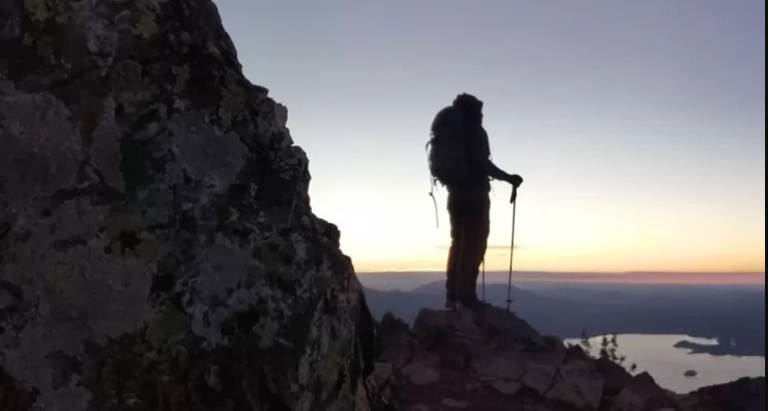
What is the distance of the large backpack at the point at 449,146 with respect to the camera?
30.8 feet

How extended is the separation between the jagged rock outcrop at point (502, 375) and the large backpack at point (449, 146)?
5.69 feet

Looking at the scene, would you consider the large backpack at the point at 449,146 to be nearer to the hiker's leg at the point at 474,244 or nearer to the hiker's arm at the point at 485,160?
the hiker's arm at the point at 485,160

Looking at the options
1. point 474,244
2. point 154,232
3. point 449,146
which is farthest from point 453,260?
point 154,232

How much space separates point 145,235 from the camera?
2.34 meters

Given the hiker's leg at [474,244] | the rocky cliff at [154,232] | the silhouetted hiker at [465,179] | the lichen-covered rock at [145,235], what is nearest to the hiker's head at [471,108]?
the silhouetted hiker at [465,179]

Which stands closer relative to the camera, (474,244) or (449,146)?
(449,146)

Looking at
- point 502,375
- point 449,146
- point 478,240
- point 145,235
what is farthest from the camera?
point 478,240

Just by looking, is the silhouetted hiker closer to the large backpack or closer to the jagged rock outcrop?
the large backpack

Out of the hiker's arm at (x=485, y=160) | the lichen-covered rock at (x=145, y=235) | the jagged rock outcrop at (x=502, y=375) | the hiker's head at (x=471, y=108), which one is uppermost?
the hiker's head at (x=471, y=108)

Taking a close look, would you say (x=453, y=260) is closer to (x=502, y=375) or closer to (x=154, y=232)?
(x=502, y=375)

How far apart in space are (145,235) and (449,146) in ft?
23.9

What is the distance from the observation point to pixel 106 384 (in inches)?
88.4

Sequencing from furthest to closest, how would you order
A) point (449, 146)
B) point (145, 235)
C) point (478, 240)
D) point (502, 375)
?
point (478, 240) → point (449, 146) → point (502, 375) → point (145, 235)

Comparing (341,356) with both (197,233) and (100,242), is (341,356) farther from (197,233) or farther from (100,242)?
(100,242)
